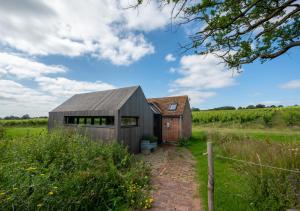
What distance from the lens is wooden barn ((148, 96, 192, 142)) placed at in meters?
17.1

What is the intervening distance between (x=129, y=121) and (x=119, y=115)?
6.35ft

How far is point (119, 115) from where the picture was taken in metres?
10.9

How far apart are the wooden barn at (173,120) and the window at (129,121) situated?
391 cm

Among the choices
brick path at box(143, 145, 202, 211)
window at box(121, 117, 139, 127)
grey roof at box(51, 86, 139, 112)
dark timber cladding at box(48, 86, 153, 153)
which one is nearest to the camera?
brick path at box(143, 145, 202, 211)

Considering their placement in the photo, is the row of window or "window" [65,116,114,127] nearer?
the row of window

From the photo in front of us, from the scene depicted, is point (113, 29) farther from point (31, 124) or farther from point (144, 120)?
point (31, 124)

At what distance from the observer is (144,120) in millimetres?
13766

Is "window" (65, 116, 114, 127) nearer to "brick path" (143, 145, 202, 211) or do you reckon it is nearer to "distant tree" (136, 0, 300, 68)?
"brick path" (143, 145, 202, 211)

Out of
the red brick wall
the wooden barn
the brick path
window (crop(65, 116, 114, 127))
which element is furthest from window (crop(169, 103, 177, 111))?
the brick path

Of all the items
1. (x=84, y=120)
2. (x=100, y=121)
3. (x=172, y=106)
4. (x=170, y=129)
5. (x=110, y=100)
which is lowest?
(x=170, y=129)

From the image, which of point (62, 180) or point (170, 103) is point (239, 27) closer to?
point (62, 180)

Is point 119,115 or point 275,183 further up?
point 119,115

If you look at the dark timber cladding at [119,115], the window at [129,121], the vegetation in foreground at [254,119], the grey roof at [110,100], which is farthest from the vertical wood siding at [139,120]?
the vegetation in foreground at [254,119]

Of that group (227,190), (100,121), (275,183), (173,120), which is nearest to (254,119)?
(173,120)
